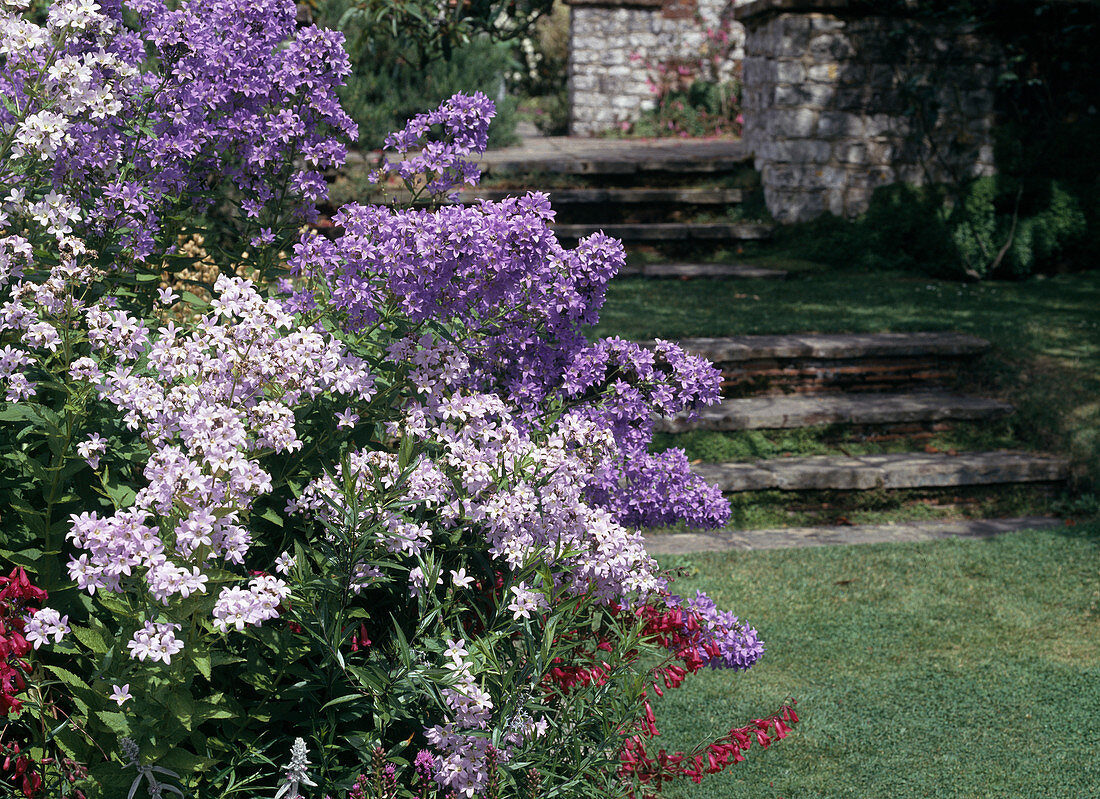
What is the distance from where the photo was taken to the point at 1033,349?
679 centimetres

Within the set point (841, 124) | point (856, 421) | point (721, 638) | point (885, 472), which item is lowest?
point (885, 472)

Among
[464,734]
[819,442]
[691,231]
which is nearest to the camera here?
[464,734]

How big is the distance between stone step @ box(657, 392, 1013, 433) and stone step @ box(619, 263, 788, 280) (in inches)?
99.7

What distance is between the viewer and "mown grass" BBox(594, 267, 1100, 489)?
245 inches

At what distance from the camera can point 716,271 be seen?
8.92 m

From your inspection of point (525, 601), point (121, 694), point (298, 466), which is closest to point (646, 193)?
point (298, 466)

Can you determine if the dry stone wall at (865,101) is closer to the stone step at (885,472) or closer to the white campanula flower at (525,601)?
the stone step at (885,472)

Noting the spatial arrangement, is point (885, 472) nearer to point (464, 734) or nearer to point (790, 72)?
point (464, 734)

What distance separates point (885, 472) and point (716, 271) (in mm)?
3555

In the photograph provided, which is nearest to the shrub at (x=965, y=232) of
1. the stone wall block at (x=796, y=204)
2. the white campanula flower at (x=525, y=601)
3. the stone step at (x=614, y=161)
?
the stone wall block at (x=796, y=204)

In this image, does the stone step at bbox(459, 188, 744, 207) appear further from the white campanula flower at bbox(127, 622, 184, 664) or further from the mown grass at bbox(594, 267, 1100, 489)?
the white campanula flower at bbox(127, 622, 184, 664)

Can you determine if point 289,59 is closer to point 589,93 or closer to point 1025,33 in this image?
point 1025,33

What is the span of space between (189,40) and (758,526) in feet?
13.0

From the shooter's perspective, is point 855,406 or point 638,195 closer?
point 855,406
